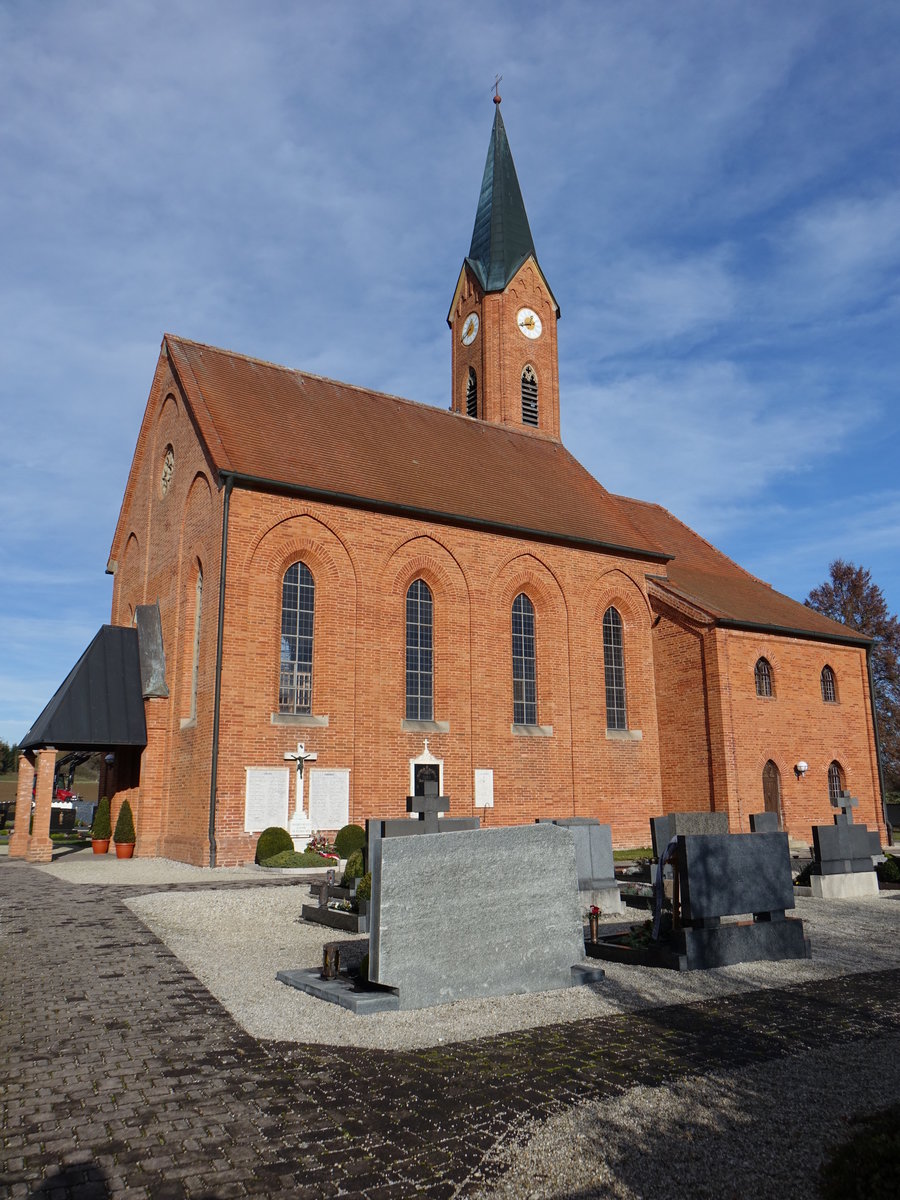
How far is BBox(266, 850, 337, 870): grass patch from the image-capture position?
1759cm

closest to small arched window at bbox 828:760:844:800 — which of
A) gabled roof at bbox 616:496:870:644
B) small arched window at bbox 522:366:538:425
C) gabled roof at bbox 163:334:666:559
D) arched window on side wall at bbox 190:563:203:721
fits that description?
gabled roof at bbox 616:496:870:644

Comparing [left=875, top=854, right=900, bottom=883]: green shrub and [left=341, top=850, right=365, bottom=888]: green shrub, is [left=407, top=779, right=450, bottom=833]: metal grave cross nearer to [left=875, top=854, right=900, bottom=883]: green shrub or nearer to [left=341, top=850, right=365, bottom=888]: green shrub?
[left=341, top=850, right=365, bottom=888]: green shrub

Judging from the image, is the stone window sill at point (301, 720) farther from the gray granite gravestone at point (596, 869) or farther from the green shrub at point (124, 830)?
the gray granite gravestone at point (596, 869)

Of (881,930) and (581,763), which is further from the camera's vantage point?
(581,763)

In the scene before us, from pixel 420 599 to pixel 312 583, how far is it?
10.4ft

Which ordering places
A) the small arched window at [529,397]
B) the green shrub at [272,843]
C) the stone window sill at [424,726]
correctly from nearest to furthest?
1. the green shrub at [272,843]
2. the stone window sill at [424,726]
3. the small arched window at [529,397]

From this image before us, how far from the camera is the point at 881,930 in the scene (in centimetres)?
1097

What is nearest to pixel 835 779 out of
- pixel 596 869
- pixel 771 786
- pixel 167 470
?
pixel 771 786

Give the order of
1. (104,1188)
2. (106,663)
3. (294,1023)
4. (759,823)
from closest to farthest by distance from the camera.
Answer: (104,1188), (294,1023), (759,823), (106,663)

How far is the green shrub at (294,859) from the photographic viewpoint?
17594 mm

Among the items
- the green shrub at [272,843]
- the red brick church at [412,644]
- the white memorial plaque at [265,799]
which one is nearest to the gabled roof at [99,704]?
the red brick church at [412,644]

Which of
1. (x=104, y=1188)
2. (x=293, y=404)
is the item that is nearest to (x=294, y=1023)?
(x=104, y=1188)

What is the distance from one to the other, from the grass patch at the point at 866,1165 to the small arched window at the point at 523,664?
1942 cm

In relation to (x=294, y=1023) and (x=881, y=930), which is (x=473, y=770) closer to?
(x=881, y=930)
